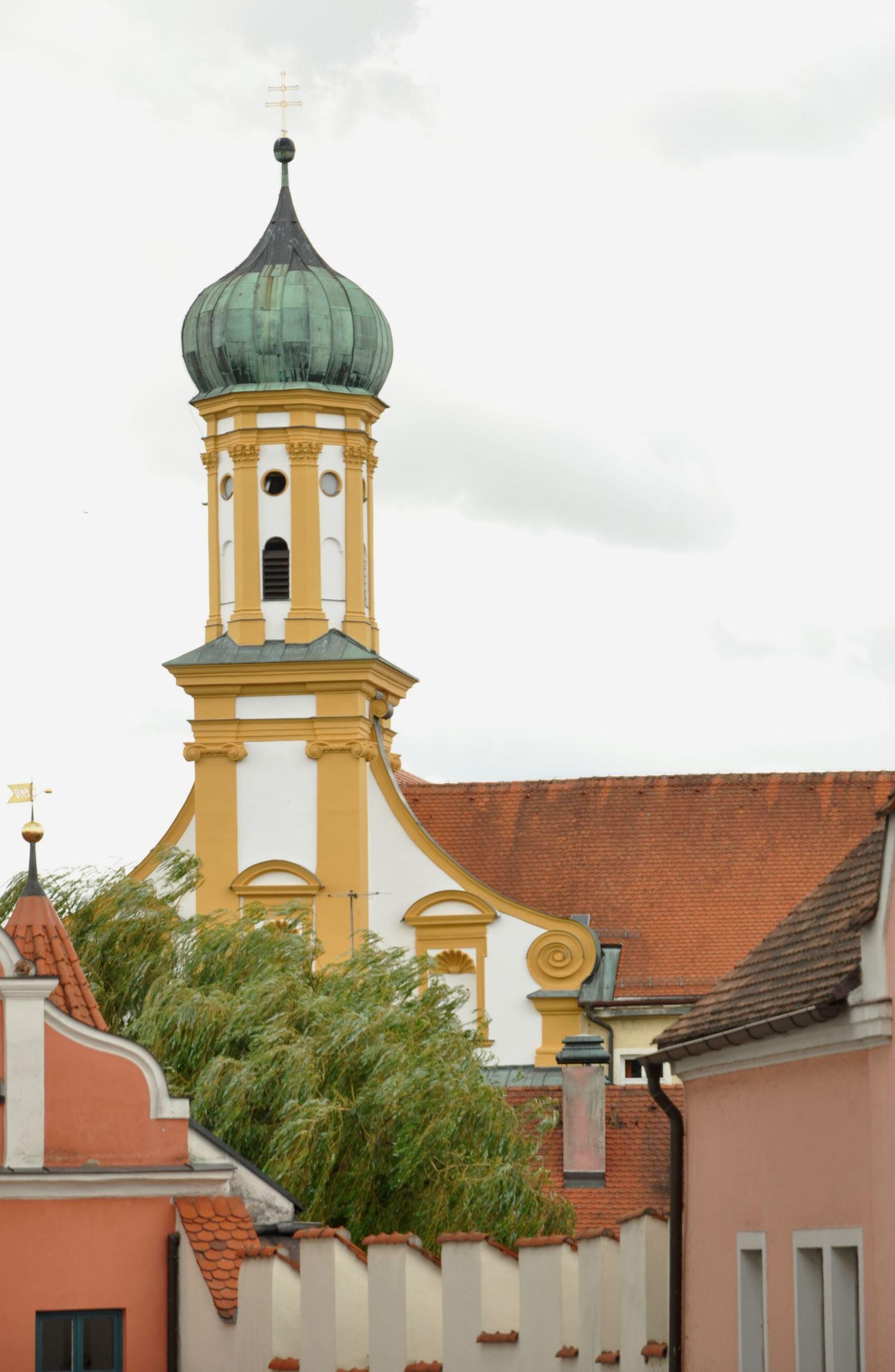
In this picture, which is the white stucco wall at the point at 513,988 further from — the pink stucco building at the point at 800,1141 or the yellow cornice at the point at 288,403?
the pink stucco building at the point at 800,1141

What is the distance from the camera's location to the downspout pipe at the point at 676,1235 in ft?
60.2

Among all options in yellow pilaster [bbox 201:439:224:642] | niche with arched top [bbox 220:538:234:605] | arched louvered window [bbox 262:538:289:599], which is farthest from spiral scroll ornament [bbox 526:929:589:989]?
niche with arched top [bbox 220:538:234:605]

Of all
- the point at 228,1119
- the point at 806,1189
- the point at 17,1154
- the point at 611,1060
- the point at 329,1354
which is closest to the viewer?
the point at 806,1189

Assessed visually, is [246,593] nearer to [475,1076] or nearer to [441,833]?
[441,833]

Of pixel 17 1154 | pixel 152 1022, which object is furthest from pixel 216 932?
pixel 17 1154

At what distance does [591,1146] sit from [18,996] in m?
13.4

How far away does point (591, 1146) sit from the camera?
34.6 metres

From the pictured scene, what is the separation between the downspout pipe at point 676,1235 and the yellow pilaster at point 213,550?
28133 mm

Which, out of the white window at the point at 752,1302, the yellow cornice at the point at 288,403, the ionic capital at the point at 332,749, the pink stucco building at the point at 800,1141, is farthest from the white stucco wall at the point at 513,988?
the white window at the point at 752,1302

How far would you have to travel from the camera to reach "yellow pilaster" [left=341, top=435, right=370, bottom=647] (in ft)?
155

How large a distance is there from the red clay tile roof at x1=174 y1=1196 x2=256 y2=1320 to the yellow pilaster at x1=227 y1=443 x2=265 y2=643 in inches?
975

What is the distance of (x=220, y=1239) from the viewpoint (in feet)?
72.1

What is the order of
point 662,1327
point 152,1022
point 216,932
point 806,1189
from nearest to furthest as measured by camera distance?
1. point 806,1189
2. point 662,1327
3. point 152,1022
4. point 216,932

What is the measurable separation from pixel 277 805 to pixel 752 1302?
2907 centimetres
